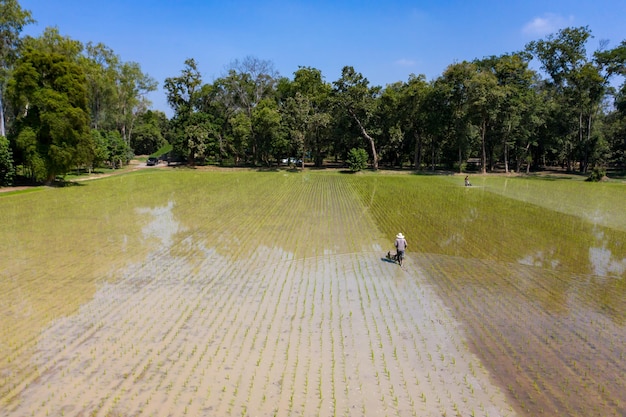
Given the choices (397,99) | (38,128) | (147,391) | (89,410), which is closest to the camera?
(89,410)

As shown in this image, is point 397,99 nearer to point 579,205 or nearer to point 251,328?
point 579,205

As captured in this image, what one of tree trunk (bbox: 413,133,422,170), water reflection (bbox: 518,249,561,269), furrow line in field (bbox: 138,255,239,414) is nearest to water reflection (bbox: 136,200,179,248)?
furrow line in field (bbox: 138,255,239,414)

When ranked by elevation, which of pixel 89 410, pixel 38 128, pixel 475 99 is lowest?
pixel 89 410

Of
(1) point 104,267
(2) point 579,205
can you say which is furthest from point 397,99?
(1) point 104,267

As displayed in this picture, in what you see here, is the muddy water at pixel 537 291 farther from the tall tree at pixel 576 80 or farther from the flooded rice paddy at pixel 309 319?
the tall tree at pixel 576 80

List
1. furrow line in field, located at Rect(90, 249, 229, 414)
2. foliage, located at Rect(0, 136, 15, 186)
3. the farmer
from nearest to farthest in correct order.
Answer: furrow line in field, located at Rect(90, 249, 229, 414) → the farmer → foliage, located at Rect(0, 136, 15, 186)

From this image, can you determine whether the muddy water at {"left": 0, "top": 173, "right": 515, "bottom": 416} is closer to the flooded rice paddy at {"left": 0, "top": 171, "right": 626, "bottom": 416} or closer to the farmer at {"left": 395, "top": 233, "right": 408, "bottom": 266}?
the flooded rice paddy at {"left": 0, "top": 171, "right": 626, "bottom": 416}
